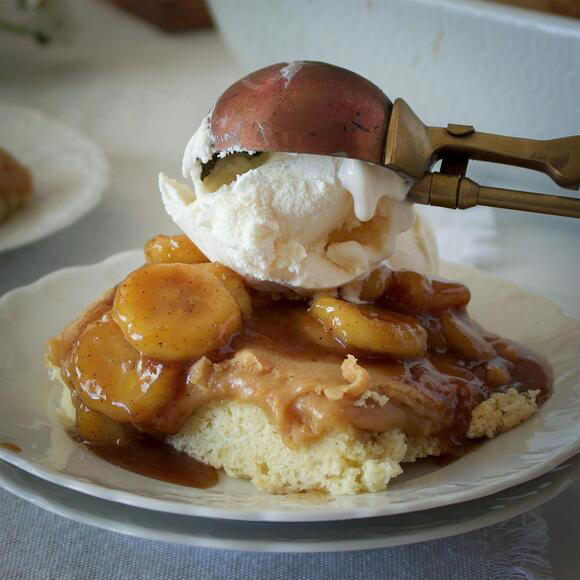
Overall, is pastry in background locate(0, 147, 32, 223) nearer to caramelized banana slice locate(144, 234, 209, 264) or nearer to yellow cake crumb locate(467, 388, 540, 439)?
caramelized banana slice locate(144, 234, 209, 264)

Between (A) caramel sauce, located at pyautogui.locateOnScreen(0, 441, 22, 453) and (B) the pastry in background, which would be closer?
(A) caramel sauce, located at pyautogui.locateOnScreen(0, 441, 22, 453)

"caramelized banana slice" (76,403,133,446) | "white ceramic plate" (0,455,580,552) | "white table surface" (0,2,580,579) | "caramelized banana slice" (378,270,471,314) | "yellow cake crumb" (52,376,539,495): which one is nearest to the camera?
"white ceramic plate" (0,455,580,552)

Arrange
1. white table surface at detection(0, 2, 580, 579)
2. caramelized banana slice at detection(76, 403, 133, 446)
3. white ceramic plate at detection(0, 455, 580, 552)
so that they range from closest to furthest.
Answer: white ceramic plate at detection(0, 455, 580, 552)
caramelized banana slice at detection(76, 403, 133, 446)
white table surface at detection(0, 2, 580, 579)

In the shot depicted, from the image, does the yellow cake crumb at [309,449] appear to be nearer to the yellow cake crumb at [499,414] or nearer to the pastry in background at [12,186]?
the yellow cake crumb at [499,414]

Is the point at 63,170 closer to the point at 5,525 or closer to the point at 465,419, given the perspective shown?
the point at 5,525

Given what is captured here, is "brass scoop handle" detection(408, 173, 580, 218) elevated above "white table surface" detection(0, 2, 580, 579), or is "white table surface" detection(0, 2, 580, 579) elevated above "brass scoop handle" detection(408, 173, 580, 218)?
"brass scoop handle" detection(408, 173, 580, 218)

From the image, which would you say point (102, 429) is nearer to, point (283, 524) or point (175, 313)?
point (175, 313)

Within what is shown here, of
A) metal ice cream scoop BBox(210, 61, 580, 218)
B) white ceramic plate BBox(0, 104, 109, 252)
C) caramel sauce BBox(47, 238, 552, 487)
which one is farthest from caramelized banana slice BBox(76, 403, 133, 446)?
white ceramic plate BBox(0, 104, 109, 252)
